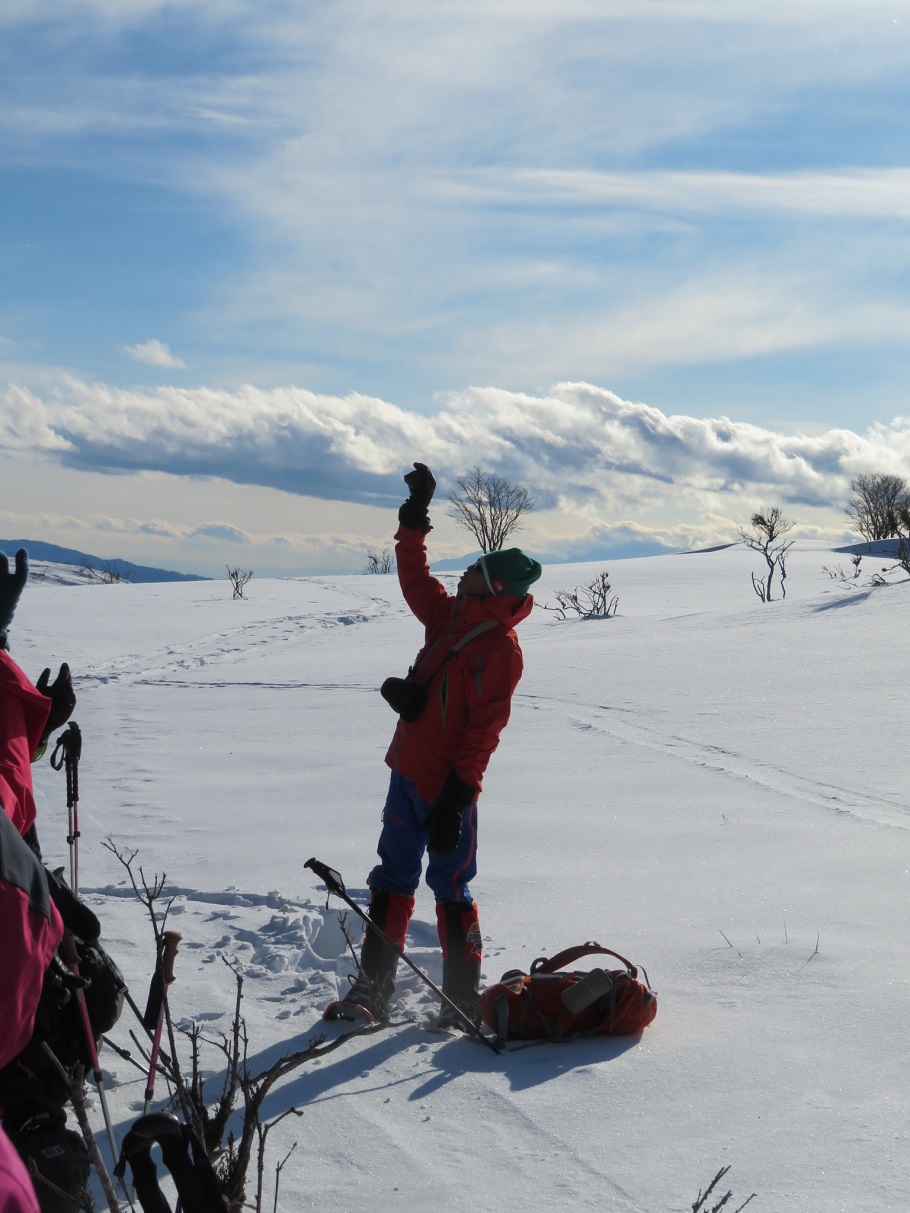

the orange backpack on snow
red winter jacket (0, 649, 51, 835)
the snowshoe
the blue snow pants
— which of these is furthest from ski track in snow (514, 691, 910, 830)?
red winter jacket (0, 649, 51, 835)

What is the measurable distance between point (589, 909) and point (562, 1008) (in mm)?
1151

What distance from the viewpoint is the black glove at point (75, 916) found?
235 cm

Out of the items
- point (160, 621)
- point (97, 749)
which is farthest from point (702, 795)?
point (160, 621)

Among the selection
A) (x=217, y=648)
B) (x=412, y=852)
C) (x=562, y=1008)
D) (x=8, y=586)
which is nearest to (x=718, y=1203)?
(x=562, y=1008)

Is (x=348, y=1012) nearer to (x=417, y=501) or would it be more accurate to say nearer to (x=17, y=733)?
(x=17, y=733)

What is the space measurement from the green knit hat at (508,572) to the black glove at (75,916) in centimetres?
173

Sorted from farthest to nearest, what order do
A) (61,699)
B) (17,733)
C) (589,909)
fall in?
(589,909), (61,699), (17,733)

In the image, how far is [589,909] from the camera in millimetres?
4305

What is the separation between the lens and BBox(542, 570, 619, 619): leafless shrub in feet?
62.3

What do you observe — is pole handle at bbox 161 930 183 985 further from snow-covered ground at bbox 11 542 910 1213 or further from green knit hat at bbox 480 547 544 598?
green knit hat at bbox 480 547 544 598

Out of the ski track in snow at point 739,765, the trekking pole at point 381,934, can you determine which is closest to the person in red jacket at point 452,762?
the trekking pole at point 381,934

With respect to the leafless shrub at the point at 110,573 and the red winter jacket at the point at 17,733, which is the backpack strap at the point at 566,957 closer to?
the red winter jacket at the point at 17,733

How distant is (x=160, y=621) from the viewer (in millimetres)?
19125

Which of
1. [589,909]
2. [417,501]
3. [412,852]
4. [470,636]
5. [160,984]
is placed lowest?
[589,909]
